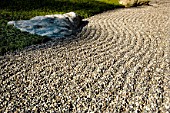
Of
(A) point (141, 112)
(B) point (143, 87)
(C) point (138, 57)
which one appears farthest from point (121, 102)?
(C) point (138, 57)

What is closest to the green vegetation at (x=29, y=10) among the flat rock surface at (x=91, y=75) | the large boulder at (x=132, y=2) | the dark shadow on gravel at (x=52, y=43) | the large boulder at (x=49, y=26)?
the dark shadow on gravel at (x=52, y=43)

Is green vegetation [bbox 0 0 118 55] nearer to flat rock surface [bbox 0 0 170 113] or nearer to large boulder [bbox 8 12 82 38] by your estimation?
large boulder [bbox 8 12 82 38]

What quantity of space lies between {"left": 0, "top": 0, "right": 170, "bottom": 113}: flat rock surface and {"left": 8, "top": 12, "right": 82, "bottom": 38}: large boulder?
695 millimetres

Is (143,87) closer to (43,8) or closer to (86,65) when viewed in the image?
(86,65)

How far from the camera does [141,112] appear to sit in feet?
23.2

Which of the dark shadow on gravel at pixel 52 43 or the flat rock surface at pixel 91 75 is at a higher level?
the dark shadow on gravel at pixel 52 43

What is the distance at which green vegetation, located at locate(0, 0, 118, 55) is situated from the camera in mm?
11359

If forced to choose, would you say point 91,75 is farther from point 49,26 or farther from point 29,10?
point 29,10

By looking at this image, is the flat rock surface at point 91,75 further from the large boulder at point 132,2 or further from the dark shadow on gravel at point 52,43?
the large boulder at point 132,2

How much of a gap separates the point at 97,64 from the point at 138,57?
1.65 metres

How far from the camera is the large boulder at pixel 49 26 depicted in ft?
41.6

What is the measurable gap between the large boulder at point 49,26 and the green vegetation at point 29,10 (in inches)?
16.2

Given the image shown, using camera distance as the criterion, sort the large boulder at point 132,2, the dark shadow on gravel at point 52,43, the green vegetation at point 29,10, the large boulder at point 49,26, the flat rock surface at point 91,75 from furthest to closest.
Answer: the large boulder at point 132,2, the large boulder at point 49,26, the green vegetation at point 29,10, the dark shadow on gravel at point 52,43, the flat rock surface at point 91,75

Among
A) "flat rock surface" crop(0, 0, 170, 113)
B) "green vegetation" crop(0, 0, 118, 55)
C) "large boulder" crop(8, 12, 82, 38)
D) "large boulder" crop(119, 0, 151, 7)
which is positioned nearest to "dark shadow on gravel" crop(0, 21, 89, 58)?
"flat rock surface" crop(0, 0, 170, 113)
